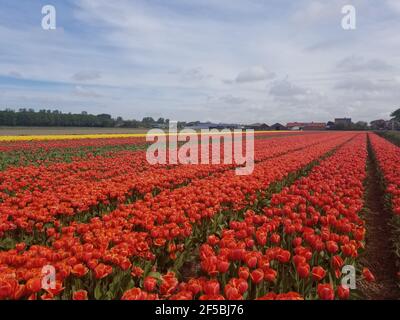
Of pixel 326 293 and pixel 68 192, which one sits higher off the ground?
pixel 68 192

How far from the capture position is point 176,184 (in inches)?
438

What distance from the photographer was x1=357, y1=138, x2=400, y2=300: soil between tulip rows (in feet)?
16.4

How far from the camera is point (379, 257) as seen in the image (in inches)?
249

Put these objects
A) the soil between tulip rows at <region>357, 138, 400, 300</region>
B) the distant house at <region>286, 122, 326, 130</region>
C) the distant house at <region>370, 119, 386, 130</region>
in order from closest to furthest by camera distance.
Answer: the soil between tulip rows at <region>357, 138, 400, 300</region> → the distant house at <region>286, 122, 326, 130</region> → the distant house at <region>370, 119, 386, 130</region>

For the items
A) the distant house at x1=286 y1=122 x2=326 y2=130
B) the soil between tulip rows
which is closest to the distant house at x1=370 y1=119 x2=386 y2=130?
the distant house at x1=286 y1=122 x2=326 y2=130

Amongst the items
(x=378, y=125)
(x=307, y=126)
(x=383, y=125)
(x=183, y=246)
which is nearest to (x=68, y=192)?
(x=183, y=246)

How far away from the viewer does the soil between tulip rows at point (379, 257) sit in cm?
500

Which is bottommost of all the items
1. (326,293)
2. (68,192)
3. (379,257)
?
(379,257)

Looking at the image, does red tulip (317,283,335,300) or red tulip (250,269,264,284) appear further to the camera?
red tulip (250,269,264,284)

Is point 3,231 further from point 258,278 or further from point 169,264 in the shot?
point 258,278

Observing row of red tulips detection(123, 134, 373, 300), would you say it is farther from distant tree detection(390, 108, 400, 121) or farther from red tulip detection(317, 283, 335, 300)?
distant tree detection(390, 108, 400, 121)

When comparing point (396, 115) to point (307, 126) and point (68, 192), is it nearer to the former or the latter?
point (307, 126)

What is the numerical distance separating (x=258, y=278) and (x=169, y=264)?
5.87 ft

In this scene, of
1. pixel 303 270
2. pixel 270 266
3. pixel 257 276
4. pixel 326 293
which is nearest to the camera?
pixel 326 293
